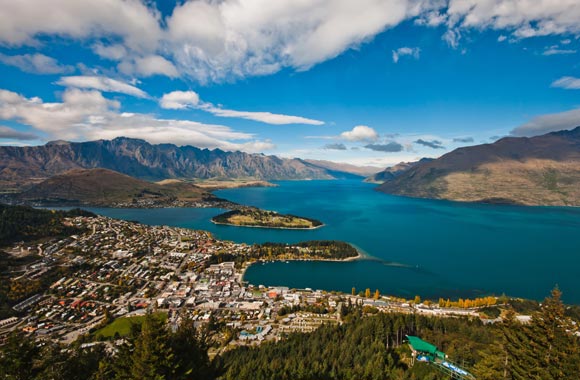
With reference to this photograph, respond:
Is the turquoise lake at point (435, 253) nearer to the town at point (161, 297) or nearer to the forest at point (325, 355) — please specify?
the town at point (161, 297)

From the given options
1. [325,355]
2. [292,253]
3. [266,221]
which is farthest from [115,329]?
[266,221]

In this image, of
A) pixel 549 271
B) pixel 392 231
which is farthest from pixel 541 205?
pixel 549 271

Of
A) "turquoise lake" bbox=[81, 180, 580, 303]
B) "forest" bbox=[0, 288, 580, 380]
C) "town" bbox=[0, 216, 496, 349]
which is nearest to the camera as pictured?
"forest" bbox=[0, 288, 580, 380]

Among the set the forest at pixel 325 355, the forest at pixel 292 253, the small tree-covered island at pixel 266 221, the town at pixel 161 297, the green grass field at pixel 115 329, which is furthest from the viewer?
the small tree-covered island at pixel 266 221

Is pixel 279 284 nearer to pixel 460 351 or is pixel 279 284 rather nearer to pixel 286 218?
pixel 460 351

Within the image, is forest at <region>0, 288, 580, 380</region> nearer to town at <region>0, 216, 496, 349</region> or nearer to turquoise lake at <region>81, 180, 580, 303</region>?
town at <region>0, 216, 496, 349</region>

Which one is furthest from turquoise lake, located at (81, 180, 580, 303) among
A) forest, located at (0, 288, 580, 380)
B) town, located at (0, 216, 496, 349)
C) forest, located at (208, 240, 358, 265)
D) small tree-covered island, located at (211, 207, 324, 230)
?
forest, located at (0, 288, 580, 380)

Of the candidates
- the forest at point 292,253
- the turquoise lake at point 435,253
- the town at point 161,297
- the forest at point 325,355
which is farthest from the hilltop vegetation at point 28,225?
the forest at point 325,355
